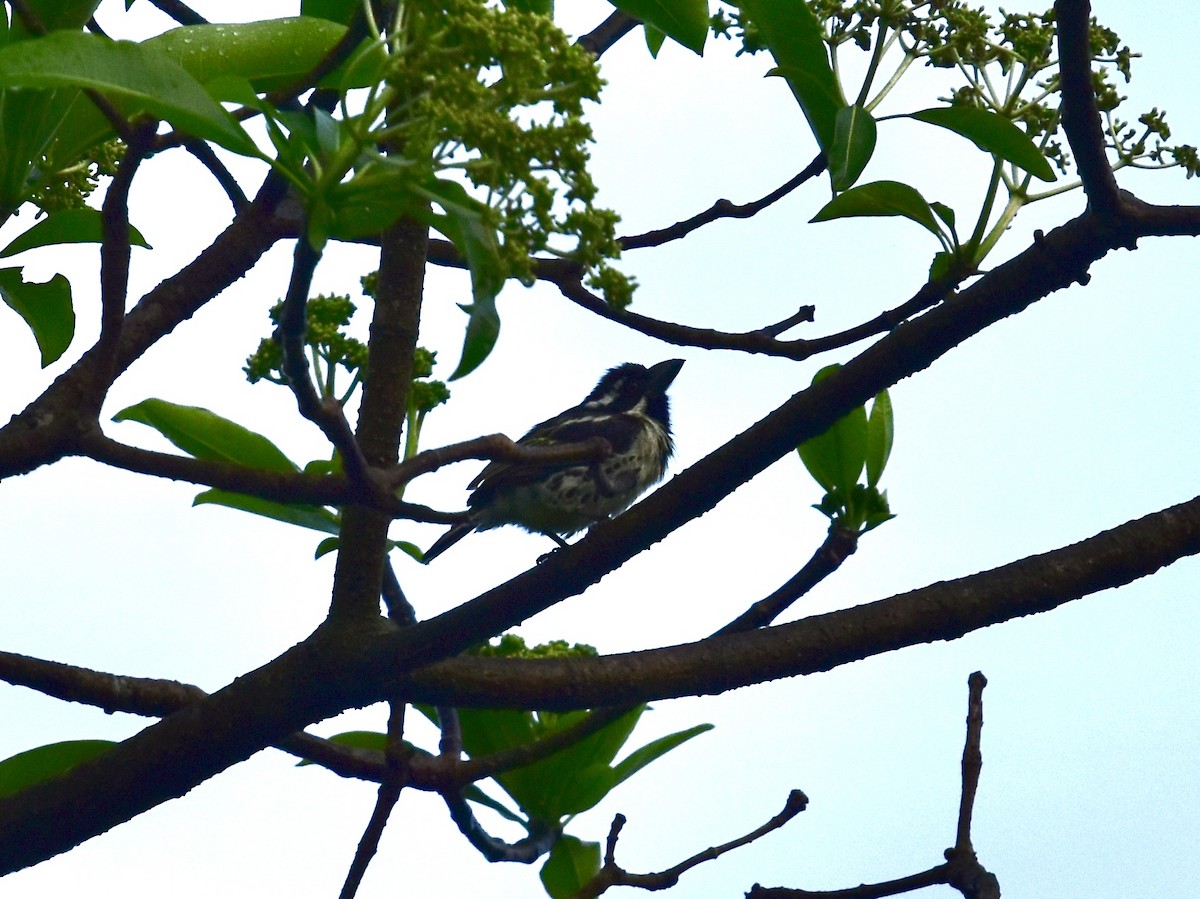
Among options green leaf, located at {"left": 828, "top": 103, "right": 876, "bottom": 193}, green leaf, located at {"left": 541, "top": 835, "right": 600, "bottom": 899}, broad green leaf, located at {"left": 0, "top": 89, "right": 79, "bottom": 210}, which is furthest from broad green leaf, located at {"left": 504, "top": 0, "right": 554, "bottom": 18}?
green leaf, located at {"left": 541, "top": 835, "right": 600, "bottom": 899}

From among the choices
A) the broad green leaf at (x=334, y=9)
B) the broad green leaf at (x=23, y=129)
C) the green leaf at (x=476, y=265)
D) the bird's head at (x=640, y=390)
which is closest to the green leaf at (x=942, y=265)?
the broad green leaf at (x=334, y=9)

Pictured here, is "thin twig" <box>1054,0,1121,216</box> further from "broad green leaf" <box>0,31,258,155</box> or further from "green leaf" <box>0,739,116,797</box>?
"green leaf" <box>0,739,116,797</box>

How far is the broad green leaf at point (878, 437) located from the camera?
2578 mm

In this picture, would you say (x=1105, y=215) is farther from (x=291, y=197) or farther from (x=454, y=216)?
(x=291, y=197)

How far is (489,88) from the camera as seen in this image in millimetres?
1399

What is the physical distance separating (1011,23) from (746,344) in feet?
2.76

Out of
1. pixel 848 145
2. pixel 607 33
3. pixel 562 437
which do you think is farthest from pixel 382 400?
pixel 562 437

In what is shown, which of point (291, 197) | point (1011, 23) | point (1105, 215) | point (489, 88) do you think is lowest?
point (489, 88)

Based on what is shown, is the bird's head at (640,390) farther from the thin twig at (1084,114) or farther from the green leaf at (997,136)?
the thin twig at (1084,114)

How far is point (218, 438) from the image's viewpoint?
240 centimetres

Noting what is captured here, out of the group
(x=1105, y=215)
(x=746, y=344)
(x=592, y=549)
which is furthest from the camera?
(x=746, y=344)

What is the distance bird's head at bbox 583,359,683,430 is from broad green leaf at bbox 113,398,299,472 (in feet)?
11.7

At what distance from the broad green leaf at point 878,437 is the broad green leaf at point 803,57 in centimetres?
48

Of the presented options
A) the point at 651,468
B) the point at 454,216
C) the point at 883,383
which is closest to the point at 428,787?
the point at 883,383
